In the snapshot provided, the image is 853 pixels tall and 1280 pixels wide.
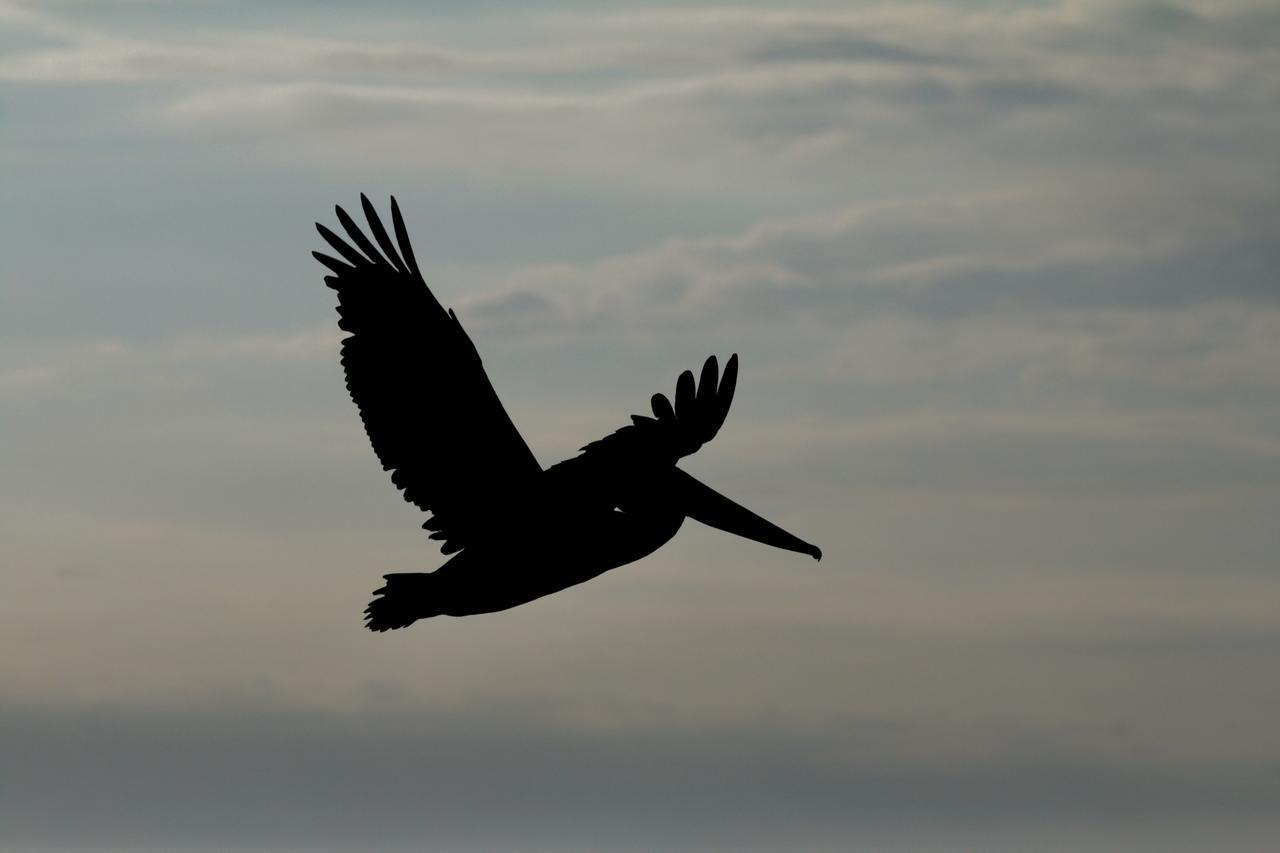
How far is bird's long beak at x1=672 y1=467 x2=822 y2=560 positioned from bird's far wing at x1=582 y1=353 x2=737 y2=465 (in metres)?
0.32

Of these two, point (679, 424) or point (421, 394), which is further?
point (421, 394)

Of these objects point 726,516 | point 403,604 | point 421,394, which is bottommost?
point 403,604

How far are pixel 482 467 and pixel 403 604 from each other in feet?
5.37

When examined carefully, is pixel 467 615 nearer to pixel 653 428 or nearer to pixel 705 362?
pixel 653 428

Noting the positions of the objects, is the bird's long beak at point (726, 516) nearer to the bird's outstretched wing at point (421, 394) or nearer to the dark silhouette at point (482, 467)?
the dark silhouette at point (482, 467)

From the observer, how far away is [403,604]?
14078 millimetres

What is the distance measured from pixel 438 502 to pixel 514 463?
0.96 metres

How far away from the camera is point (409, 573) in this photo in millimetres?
14305

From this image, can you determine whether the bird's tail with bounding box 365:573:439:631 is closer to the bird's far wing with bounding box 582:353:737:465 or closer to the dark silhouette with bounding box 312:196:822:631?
the dark silhouette with bounding box 312:196:822:631

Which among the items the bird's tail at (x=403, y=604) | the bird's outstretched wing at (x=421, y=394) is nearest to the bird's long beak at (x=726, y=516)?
the bird's outstretched wing at (x=421, y=394)

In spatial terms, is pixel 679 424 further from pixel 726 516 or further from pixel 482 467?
pixel 482 467

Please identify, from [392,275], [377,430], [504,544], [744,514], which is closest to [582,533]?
[504,544]

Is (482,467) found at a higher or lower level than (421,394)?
lower

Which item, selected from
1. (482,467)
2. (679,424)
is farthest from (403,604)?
(679,424)
